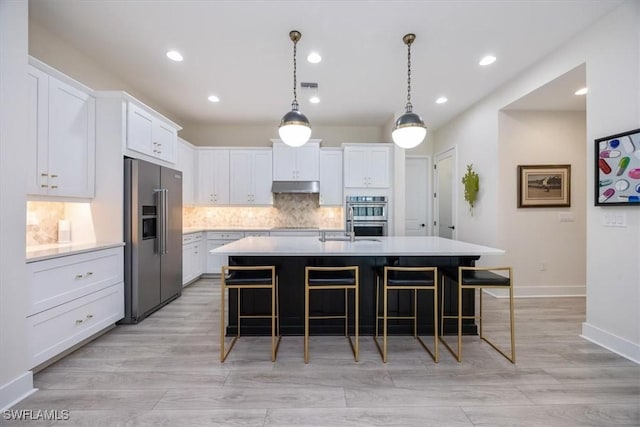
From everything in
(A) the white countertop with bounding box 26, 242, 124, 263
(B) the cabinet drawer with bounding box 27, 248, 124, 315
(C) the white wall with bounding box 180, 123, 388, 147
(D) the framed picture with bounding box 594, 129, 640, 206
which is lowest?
(B) the cabinet drawer with bounding box 27, 248, 124, 315

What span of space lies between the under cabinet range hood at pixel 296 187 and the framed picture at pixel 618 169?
3.77 meters

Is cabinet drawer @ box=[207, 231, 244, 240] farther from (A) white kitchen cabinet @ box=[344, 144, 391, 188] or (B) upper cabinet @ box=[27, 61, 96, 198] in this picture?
(B) upper cabinet @ box=[27, 61, 96, 198]

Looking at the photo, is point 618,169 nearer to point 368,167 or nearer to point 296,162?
point 368,167

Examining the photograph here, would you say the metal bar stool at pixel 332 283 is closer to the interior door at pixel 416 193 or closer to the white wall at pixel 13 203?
the white wall at pixel 13 203

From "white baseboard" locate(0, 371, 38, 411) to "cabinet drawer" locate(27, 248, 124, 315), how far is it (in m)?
0.43

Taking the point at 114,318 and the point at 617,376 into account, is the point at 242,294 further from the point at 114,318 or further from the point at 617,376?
the point at 617,376

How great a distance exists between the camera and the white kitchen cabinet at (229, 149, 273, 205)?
5.48 metres

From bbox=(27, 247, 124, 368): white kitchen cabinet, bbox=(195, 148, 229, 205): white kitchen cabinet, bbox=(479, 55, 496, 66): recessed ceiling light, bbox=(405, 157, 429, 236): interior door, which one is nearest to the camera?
bbox=(27, 247, 124, 368): white kitchen cabinet

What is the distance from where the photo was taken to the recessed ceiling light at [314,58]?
3.17 metres

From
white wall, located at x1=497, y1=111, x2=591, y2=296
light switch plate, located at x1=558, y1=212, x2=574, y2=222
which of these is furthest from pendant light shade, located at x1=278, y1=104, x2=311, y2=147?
light switch plate, located at x1=558, y1=212, x2=574, y2=222

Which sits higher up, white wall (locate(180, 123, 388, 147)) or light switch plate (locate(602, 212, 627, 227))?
white wall (locate(180, 123, 388, 147))

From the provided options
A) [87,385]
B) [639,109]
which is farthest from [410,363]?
[639,109]

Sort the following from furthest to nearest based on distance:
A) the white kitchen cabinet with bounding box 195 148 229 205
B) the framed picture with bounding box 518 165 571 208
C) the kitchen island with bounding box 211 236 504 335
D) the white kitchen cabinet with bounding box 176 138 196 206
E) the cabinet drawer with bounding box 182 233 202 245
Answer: the white kitchen cabinet with bounding box 195 148 229 205
the white kitchen cabinet with bounding box 176 138 196 206
the cabinet drawer with bounding box 182 233 202 245
the framed picture with bounding box 518 165 571 208
the kitchen island with bounding box 211 236 504 335

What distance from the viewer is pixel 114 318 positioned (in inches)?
115
